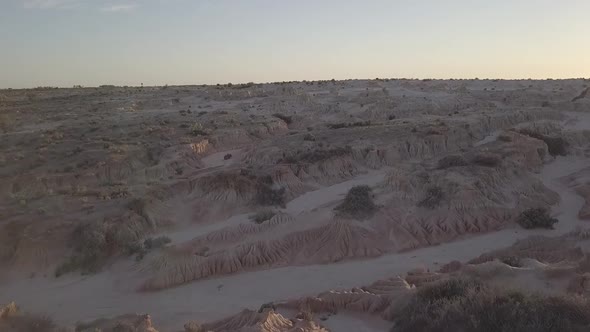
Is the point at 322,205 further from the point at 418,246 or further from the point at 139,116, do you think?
the point at 139,116

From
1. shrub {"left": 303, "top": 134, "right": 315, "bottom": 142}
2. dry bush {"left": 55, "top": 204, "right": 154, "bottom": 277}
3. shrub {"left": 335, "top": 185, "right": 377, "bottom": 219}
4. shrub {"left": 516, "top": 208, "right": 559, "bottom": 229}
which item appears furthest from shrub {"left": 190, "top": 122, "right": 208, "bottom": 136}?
shrub {"left": 516, "top": 208, "right": 559, "bottom": 229}

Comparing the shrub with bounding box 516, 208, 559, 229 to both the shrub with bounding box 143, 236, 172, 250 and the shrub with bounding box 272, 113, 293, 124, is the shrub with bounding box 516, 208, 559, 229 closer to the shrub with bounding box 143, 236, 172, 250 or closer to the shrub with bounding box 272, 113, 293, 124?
the shrub with bounding box 143, 236, 172, 250

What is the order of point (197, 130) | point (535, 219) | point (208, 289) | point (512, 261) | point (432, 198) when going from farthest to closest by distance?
point (197, 130) < point (432, 198) < point (535, 219) < point (208, 289) < point (512, 261)

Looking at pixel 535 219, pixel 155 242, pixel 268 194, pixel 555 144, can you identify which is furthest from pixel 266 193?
pixel 555 144

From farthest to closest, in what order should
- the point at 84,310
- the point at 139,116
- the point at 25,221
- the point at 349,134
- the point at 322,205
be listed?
the point at 139,116 < the point at 349,134 < the point at 322,205 < the point at 25,221 < the point at 84,310

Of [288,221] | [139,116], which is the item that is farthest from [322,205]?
[139,116]

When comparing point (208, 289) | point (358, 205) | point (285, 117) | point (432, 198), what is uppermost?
point (285, 117)

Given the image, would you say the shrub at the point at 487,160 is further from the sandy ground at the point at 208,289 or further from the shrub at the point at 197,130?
the shrub at the point at 197,130

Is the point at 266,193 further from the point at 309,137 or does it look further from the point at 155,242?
the point at 309,137
